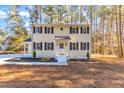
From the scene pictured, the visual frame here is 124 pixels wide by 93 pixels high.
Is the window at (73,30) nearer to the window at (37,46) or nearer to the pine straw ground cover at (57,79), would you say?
the window at (37,46)

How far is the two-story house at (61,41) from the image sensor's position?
1441 centimetres

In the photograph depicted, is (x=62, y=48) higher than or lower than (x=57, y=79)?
higher

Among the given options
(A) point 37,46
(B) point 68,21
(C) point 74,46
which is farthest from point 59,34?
(B) point 68,21

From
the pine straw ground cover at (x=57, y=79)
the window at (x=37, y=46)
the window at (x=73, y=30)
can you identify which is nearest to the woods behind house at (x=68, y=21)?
the window at (x=73, y=30)

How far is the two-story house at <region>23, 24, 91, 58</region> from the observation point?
14.4m

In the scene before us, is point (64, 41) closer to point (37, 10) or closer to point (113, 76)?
point (113, 76)

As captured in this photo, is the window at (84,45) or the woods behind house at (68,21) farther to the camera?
the woods behind house at (68,21)

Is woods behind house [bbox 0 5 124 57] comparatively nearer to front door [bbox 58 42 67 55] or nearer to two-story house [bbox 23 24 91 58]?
two-story house [bbox 23 24 91 58]

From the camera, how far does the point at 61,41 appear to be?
47.1ft

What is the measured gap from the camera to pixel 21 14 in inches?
879

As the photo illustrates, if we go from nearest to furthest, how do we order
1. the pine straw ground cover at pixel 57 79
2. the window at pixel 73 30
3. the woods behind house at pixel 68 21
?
1. the pine straw ground cover at pixel 57 79
2. the window at pixel 73 30
3. the woods behind house at pixel 68 21

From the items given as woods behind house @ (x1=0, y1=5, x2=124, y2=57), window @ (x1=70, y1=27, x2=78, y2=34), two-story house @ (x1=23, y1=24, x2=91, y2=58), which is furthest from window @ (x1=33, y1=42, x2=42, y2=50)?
woods behind house @ (x1=0, y1=5, x2=124, y2=57)

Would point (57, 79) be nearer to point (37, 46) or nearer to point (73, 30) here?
point (37, 46)

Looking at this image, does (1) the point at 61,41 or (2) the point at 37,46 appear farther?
(2) the point at 37,46
